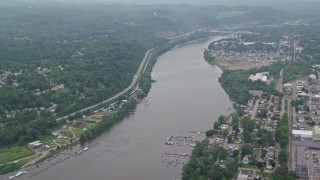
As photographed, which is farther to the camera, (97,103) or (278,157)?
(97,103)

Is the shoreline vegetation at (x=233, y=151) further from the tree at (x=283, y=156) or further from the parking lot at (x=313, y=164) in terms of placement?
the parking lot at (x=313, y=164)

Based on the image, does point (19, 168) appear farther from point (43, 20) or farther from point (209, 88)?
point (43, 20)

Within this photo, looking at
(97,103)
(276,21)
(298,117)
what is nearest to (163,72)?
(97,103)

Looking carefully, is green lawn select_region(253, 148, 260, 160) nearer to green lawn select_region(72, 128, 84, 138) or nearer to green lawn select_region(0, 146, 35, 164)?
green lawn select_region(72, 128, 84, 138)

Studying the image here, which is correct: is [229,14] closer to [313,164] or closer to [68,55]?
[68,55]

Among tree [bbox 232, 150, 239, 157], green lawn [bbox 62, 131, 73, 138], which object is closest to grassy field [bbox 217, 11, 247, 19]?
green lawn [bbox 62, 131, 73, 138]

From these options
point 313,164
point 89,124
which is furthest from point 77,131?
point 313,164

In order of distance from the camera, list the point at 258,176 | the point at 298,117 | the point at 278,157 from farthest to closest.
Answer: the point at 298,117 < the point at 278,157 < the point at 258,176
